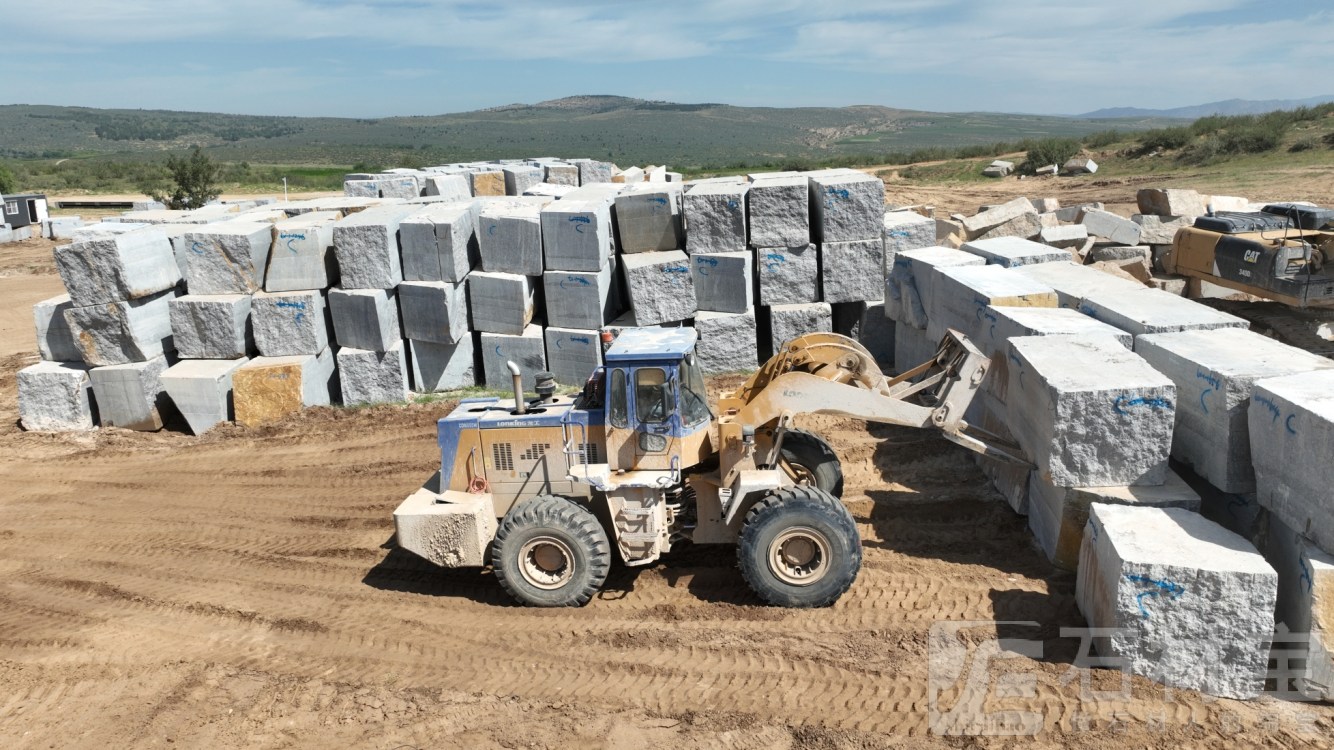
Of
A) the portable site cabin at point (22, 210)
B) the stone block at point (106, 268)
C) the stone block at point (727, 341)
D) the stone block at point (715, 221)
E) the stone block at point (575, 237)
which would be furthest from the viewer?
the portable site cabin at point (22, 210)

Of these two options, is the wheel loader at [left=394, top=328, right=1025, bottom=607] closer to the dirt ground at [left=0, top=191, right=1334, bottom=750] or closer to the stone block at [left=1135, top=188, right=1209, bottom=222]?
the dirt ground at [left=0, top=191, right=1334, bottom=750]

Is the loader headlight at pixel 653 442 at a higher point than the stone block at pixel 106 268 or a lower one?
lower

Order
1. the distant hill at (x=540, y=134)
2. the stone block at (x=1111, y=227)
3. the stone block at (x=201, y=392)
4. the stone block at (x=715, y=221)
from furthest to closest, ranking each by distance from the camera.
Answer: the distant hill at (x=540, y=134) < the stone block at (x=1111, y=227) < the stone block at (x=715, y=221) < the stone block at (x=201, y=392)

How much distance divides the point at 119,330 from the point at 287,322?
78.2 inches

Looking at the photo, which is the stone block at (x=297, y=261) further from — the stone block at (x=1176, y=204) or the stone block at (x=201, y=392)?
the stone block at (x=1176, y=204)

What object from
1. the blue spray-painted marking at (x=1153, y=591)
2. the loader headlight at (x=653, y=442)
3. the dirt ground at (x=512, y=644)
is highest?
the loader headlight at (x=653, y=442)

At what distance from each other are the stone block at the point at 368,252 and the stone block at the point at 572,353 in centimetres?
224

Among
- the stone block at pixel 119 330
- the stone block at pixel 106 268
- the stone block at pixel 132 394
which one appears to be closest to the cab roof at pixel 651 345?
the stone block at pixel 106 268

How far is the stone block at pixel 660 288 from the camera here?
41.4 feet

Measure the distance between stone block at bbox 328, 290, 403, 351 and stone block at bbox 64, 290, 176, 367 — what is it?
2149mm

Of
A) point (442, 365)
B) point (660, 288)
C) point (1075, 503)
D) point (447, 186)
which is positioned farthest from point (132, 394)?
point (1075, 503)

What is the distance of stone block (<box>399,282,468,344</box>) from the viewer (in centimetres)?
1236

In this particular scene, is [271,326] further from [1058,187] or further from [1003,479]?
[1058,187]

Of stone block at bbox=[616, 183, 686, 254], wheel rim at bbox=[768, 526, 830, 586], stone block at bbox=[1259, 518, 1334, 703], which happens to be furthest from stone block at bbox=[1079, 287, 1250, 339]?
stone block at bbox=[616, 183, 686, 254]
